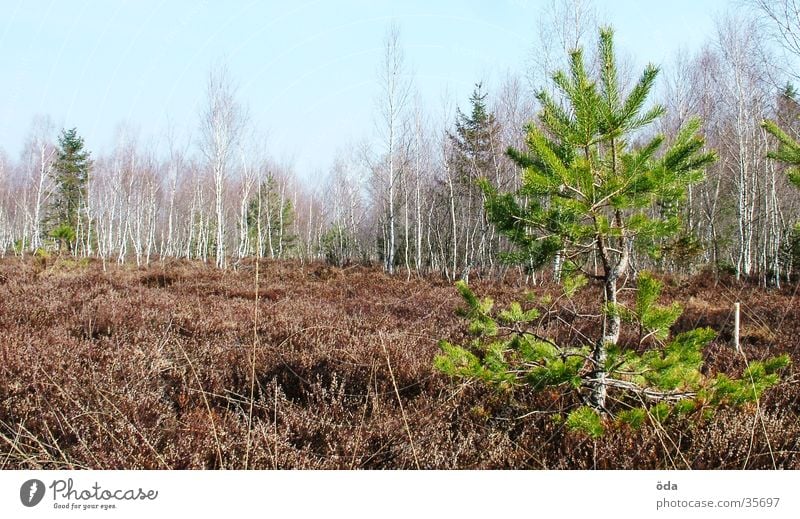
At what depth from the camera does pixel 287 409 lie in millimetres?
2314

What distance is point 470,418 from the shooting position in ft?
7.71

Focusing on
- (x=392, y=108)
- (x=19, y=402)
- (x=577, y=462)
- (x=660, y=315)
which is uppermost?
(x=392, y=108)

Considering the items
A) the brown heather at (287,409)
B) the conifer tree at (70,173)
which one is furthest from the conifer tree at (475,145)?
the conifer tree at (70,173)

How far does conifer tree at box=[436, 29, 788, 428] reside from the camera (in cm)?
181

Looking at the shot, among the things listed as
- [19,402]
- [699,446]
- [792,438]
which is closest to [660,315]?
[699,446]

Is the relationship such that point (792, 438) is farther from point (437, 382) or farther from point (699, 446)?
point (437, 382)

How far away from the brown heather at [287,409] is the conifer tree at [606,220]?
188 mm

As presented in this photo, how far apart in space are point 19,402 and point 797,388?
423cm

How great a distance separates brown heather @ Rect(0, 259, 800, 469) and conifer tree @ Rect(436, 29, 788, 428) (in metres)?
0.19

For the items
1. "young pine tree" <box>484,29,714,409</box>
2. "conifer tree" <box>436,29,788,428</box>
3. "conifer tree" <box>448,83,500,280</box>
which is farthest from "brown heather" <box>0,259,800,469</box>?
"conifer tree" <box>448,83,500,280</box>

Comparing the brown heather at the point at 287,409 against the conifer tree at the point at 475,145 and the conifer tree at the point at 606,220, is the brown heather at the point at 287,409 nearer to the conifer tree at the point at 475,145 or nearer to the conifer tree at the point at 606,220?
the conifer tree at the point at 606,220

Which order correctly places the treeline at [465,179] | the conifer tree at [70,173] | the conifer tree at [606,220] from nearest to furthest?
the conifer tree at [606,220], the treeline at [465,179], the conifer tree at [70,173]

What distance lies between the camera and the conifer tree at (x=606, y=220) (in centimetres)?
181

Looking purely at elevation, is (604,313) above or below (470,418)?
above
